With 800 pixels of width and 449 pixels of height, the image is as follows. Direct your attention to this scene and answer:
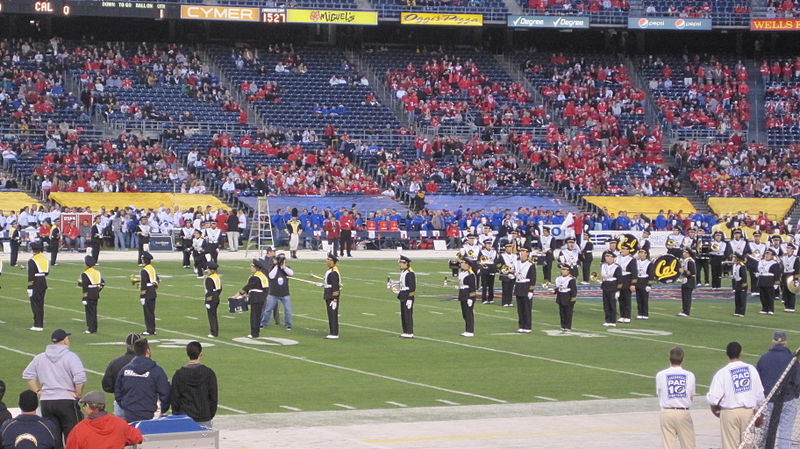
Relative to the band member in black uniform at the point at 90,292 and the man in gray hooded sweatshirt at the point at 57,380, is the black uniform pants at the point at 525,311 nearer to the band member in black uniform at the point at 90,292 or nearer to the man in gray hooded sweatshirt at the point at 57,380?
the band member in black uniform at the point at 90,292

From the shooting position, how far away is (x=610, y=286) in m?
28.0

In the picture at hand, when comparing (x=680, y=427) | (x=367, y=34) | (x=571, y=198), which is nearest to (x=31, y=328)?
(x=680, y=427)

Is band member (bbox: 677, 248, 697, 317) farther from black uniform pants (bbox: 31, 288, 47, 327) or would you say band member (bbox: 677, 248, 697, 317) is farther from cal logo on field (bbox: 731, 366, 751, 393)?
cal logo on field (bbox: 731, 366, 751, 393)

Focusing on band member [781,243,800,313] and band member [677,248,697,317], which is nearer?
band member [677,248,697,317]

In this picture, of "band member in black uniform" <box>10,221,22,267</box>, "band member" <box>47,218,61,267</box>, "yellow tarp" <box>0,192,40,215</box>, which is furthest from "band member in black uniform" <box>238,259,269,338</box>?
"yellow tarp" <box>0,192,40,215</box>

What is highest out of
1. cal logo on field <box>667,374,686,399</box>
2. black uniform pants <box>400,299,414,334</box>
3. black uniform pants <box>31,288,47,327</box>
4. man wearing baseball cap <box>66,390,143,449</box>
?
man wearing baseball cap <box>66,390,143,449</box>

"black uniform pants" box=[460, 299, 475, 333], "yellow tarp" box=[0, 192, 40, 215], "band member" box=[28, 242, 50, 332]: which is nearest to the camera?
"band member" box=[28, 242, 50, 332]

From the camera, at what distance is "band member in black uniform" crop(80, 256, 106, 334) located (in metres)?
24.8

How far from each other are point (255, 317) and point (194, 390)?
1166 centimetres

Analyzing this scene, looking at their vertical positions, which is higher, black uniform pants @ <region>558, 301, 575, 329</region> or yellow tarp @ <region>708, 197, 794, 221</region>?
yellow tarp @ <region>708, 197, 794, 221</region>

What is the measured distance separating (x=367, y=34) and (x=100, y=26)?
39.8 ft

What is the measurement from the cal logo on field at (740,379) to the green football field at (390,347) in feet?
19.2

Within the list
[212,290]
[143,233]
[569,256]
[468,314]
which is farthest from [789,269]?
[143,233]

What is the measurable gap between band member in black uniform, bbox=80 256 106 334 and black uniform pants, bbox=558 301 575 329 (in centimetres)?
839
